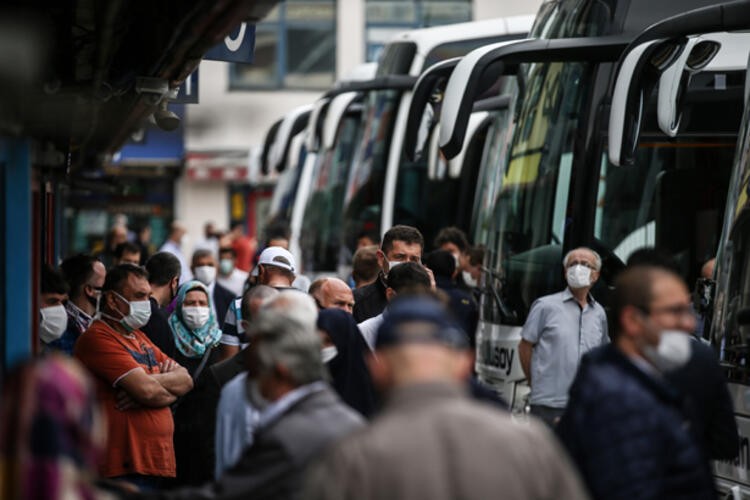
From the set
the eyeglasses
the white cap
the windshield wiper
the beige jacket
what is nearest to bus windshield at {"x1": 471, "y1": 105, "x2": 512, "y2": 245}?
the windshield wiper

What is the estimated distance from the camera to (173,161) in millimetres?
40844

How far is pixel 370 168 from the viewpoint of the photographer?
1920 cm

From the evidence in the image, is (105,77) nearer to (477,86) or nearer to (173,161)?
(477,86)

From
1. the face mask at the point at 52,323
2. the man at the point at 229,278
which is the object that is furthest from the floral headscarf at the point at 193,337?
the man at the point at 229,278

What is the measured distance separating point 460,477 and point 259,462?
1053mm

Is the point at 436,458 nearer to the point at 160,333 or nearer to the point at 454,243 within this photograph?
the point at 160,333

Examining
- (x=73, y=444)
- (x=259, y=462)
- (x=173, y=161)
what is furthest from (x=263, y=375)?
(x=173, y=161)

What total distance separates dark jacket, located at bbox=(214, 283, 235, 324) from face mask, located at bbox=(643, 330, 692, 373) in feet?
32.7

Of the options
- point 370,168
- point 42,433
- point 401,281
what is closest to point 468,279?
point 370,168

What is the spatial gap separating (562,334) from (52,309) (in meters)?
3.19

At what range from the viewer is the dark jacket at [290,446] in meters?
5.37

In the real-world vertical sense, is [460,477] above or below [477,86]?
below

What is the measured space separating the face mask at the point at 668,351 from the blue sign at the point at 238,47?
5.36 m

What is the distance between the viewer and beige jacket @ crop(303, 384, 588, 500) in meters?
4.53
